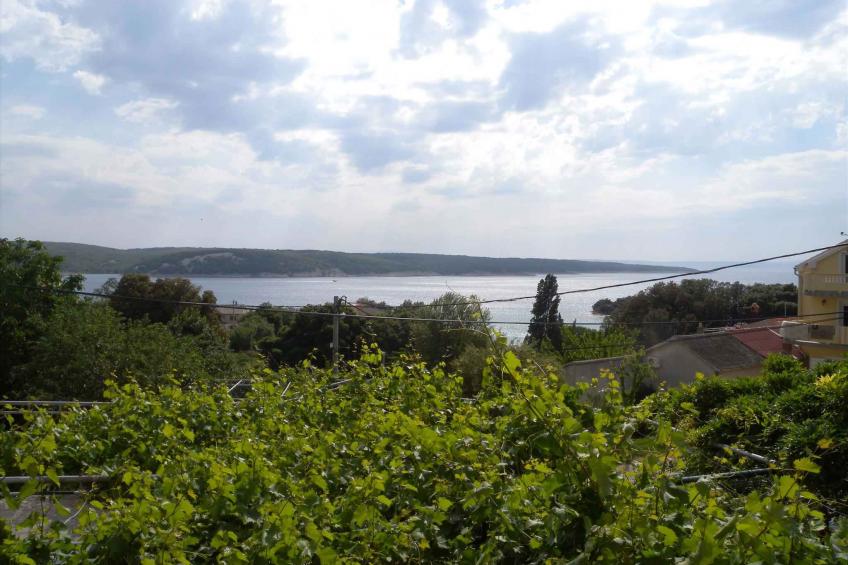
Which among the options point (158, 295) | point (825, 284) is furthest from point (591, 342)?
point (158, 295)

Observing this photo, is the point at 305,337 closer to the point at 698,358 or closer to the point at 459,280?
the point at 459,280

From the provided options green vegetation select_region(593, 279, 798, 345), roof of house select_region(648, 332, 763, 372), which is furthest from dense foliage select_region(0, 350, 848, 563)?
green vegetation select_region(593, 279, 798, 345)

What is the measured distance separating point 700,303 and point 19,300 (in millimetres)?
31334

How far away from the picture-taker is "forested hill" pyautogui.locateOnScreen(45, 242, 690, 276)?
42844 millimetres

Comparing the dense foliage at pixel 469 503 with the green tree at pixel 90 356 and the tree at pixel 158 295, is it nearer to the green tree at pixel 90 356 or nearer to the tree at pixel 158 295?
Result: the green tree at pixel 90 356

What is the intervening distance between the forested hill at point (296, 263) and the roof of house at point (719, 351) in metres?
19.2

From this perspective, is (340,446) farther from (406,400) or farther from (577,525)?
(577,525)

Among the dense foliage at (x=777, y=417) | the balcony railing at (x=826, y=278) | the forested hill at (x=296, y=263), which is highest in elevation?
the forested hill at (x=296, y=263)

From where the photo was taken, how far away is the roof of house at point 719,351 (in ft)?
67.6

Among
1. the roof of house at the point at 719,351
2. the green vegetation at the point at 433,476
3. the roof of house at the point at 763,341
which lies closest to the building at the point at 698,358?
the roof of house at the point at 719,351

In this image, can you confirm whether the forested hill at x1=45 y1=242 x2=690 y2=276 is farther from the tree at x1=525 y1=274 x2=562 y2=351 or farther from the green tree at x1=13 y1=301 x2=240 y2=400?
the green tree at x1=13 y1=301 x2=240 y2=400

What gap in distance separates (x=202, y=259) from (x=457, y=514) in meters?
53.3

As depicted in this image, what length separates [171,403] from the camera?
6258 mm

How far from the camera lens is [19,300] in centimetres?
2347
